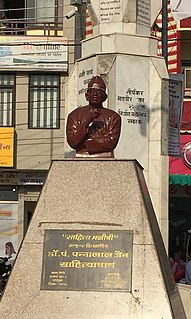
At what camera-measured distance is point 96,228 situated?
7684 mm

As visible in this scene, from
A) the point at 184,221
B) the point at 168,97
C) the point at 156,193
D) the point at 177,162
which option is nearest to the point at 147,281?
the point at 156,193

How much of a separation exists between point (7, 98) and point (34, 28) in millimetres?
2440

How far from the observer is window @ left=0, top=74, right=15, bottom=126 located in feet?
73.0

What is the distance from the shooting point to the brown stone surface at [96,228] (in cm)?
726

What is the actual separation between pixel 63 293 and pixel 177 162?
12266 millimetres

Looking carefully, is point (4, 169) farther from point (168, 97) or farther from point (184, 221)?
point (168, 97)

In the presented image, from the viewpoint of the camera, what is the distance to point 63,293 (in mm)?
7418

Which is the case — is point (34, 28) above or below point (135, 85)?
above

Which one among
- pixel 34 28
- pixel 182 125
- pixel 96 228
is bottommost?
pixel 96 228

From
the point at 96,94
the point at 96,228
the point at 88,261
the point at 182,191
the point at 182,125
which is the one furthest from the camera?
the point at 182,191

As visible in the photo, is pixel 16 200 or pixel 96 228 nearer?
pixel 96 228

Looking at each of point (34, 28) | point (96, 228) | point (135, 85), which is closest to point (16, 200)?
point (34, 28)

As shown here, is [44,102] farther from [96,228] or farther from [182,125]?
[96,228]

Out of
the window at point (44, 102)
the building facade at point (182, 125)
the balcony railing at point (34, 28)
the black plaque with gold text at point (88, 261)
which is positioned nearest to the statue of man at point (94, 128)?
the black plaque with gold text at point (88, 261)
